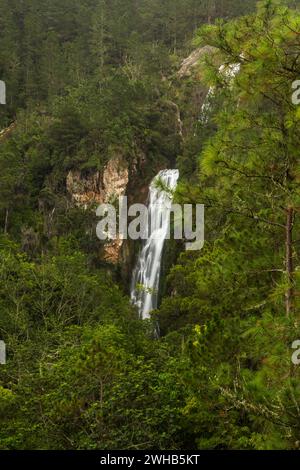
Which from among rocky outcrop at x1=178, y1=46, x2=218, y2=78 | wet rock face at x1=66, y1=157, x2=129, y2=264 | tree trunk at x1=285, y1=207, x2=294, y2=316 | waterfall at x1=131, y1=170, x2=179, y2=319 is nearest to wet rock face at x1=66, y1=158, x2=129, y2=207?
wet rock face at x1=66, y1=157, x2=129, y2=264

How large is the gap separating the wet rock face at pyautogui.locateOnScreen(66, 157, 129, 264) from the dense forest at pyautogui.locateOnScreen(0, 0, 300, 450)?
0.13 metres

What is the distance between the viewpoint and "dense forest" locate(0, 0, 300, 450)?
6031 mm

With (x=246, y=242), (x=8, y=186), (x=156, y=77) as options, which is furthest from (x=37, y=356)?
(x=156, y=77)

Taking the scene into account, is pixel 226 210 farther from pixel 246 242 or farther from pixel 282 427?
pixel 282 427

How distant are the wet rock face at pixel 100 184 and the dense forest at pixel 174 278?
132 millimetres

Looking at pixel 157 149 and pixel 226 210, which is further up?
pixel 157 149

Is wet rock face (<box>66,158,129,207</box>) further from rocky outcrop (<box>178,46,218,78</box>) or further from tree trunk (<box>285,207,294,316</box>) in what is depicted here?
tree trunk (<box>285,207,294,316</box>)

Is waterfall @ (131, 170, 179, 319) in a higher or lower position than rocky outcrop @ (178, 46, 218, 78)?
lower

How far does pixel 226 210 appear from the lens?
253 inches

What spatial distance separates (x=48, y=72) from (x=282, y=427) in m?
39.6

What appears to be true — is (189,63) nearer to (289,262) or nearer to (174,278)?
(174,278)

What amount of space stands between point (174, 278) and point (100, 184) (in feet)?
31.9

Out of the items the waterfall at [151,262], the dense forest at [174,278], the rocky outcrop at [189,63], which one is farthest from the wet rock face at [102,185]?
the rocky outcrop at [189,63]

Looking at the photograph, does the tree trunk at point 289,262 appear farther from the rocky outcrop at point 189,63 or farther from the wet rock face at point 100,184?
the rocky outcrop at point 189,63
